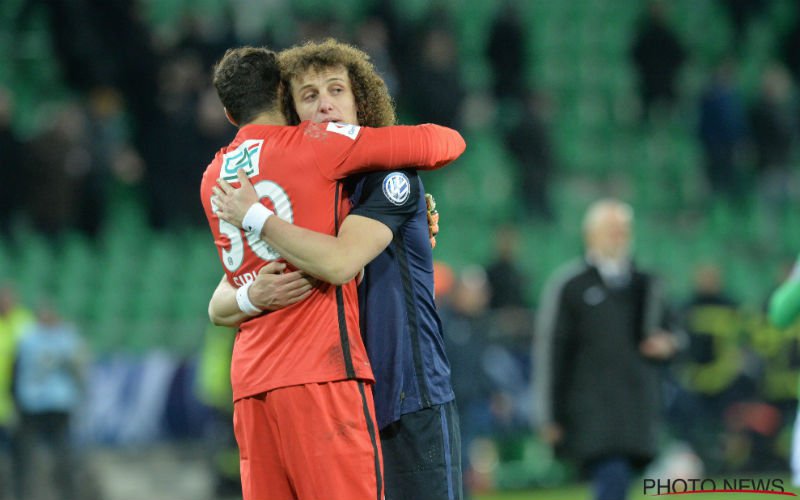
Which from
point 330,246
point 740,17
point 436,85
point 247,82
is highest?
point 740,17

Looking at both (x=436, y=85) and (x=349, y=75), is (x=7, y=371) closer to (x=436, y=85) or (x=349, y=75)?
(x=436, y=85)

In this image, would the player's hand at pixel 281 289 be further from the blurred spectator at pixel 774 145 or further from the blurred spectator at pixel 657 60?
the blurred spectator at pixel 657 60

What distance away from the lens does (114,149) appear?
1417 cm

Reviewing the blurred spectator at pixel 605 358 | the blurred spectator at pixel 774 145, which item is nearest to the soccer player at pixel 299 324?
the blurred spectator at pixel 605 358

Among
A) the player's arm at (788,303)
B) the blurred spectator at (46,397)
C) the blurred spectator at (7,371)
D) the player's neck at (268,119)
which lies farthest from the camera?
the blurred spectator at (7,371)

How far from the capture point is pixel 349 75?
4523mm

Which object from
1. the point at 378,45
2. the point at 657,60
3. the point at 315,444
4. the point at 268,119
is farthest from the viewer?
the point at 657,60

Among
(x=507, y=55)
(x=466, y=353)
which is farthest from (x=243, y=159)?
(x=507, y=55)

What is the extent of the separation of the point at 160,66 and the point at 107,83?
652mm

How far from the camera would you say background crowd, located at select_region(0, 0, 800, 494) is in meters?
12.2

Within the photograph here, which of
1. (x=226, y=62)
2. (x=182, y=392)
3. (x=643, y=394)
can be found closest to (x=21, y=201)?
(x=182, y=392)

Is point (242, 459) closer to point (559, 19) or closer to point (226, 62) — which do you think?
point (226, 62)

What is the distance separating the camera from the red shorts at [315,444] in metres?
4.02

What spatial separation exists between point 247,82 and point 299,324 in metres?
0.85
